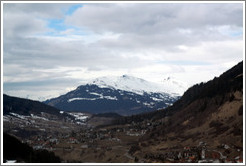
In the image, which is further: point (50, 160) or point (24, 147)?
point (24, 147)

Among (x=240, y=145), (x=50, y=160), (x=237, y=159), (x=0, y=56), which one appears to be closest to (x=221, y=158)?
(x=237, y=159)

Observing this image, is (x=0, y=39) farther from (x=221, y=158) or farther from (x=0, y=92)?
(x=221, y=158)

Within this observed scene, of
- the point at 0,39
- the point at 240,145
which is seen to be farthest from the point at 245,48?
the point at 240,145

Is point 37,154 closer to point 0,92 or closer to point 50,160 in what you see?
point 50,160

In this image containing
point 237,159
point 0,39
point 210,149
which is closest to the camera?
point 0,39

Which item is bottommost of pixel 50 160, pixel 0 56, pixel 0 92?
pixel 50 160

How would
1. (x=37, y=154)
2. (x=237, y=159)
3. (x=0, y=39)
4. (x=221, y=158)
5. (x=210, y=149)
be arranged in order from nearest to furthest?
(x=0, y=39) → (x=237, y=159) → (x=221, y=158) → (x=37, y=154) → (x=210, y=149)

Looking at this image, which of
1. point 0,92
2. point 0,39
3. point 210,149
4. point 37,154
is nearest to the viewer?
point 0,39

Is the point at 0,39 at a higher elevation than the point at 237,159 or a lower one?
higher

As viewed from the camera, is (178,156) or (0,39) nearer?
(0,39)

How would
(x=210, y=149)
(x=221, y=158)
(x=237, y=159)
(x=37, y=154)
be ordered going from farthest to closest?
(x=210, y=149) < (x=37, y=154) < (x=221, y=158) < (x=237, y=159)
